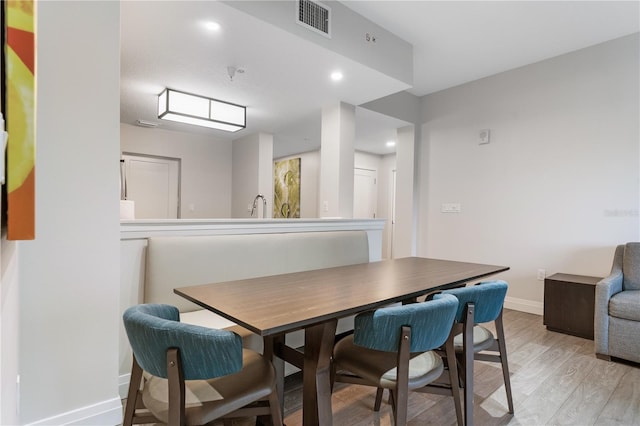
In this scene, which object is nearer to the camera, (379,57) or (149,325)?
(149,325)

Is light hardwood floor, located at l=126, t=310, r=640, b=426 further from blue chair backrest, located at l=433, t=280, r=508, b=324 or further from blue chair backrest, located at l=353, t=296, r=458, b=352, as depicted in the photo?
blue chair backrest, located at l=353, t=296, r=458, b=352

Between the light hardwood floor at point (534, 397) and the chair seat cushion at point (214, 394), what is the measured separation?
616 mm

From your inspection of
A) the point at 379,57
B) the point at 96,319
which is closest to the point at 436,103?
the point at 379,57

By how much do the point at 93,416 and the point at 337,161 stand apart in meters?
2.91

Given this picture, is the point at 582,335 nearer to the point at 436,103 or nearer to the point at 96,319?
the point at 436,103

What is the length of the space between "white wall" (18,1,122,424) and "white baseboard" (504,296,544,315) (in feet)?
12.8

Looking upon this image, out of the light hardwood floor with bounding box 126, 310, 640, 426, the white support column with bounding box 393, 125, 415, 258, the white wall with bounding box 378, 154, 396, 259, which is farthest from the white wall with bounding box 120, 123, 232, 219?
the light hardwood floor with bounding box 126, 310, 640, 426

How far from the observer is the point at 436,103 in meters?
4.77

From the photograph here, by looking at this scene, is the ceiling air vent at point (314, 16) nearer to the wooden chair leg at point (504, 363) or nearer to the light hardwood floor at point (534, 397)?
the wooden chair leg at point (504, 363)

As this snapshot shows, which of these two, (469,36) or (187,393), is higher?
(469,36)

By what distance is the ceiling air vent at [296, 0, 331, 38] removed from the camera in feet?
7.94

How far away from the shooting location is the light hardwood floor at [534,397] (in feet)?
5.92

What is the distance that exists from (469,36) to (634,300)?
2.60 m

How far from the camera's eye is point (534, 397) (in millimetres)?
2039
